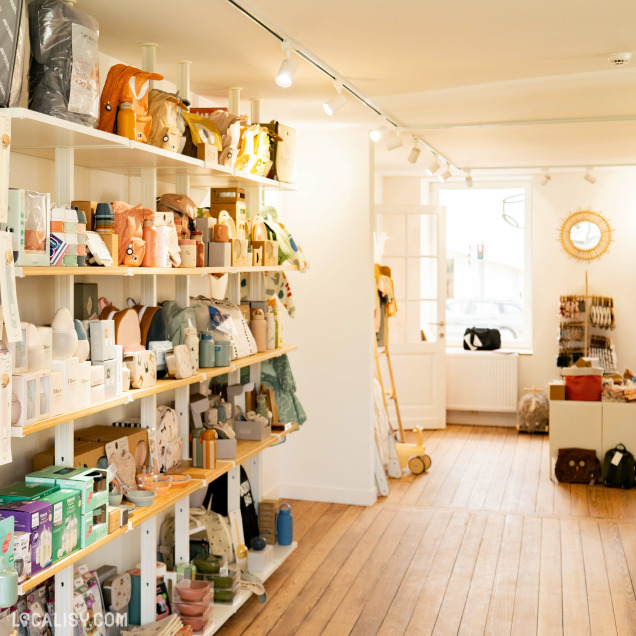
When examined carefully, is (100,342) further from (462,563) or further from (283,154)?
(462,563)

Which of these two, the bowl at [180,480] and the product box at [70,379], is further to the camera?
the bowl at [180,480]

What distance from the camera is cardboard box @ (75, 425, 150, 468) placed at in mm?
3273

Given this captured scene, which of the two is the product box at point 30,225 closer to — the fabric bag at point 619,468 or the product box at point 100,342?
the product box at point 100,342

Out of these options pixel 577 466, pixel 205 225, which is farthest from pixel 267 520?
pixel 577 466

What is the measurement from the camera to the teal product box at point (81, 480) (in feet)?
8.96

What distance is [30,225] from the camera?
2484 millimetres

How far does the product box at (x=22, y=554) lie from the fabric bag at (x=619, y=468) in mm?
4890

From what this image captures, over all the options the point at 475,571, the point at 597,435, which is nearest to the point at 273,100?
the point at 475,571

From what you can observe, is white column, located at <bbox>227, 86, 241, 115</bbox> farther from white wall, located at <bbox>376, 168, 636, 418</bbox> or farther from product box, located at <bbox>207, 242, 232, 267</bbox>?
white wall, located at <bbox>376, 168, 636, 418</bbox>

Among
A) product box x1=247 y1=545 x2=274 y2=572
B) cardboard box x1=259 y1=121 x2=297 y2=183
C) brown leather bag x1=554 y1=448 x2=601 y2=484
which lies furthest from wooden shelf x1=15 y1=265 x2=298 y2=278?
brown leather bag x1=554 y1=448 x2=601 y2=484

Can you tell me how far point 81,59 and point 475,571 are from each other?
131 inches

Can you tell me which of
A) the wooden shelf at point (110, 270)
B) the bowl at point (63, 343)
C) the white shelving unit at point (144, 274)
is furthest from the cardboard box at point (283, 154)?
the bowl at point (63, 343)

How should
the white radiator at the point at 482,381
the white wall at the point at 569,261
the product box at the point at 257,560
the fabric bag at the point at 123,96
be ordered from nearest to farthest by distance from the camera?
1. the fabric bag at the point at 123,96
2. the product box at the point at 257,560
3. the white wall at the point at 569,261
4. the white radiator at the point at 482,381

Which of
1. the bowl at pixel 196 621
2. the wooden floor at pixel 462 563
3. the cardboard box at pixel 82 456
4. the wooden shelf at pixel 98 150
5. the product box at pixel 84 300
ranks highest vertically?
the wooden shelf at pixel 98 150
